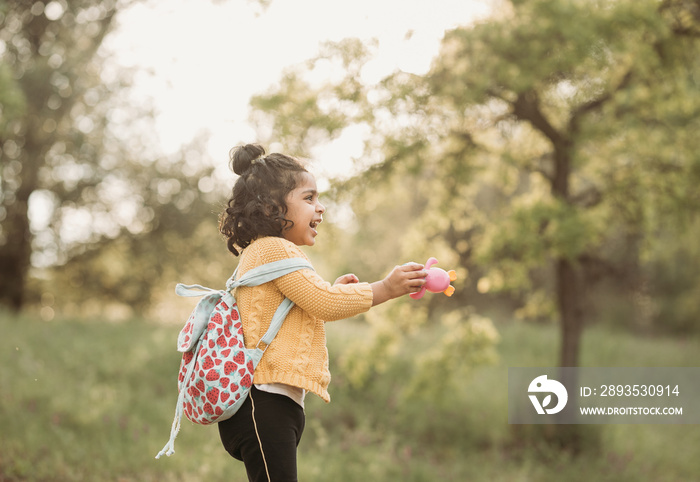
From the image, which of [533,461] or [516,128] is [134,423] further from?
[516,128]

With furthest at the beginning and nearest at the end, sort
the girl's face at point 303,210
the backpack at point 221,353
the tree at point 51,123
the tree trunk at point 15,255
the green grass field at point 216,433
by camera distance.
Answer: the tree trunk at point 15,255 → the tree at point 51,123 → the green grass field at point 216,433 → the girl's face at point 303,210 → the backpack at point 221,353

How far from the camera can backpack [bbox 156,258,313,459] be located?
2203 mm

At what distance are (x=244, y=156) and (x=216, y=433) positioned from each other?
4816 millimetres

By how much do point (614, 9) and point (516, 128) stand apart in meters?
2.42

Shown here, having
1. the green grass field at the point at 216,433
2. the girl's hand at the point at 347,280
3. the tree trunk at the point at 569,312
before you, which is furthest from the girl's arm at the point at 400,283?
the tree trunk at the point at 569,312

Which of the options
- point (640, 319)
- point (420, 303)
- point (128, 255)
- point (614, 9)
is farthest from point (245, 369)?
point (640, 319)

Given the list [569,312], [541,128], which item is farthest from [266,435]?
[569,312]

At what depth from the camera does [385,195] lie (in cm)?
764

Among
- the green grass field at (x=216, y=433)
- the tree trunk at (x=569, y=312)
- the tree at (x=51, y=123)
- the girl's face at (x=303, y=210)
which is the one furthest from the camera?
the tree at (x=51, y=123)

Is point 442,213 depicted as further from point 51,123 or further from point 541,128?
point 51,123

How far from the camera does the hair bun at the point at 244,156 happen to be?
8.21 feet

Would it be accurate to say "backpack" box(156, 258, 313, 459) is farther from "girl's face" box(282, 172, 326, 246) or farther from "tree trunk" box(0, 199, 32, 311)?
"tree trunk" box(0, 199, 32, 311)

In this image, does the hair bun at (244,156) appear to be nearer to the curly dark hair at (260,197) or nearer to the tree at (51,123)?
the curly dark hair at (260,197)

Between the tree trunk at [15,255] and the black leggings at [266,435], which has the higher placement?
the tree trunk at [15,255]
